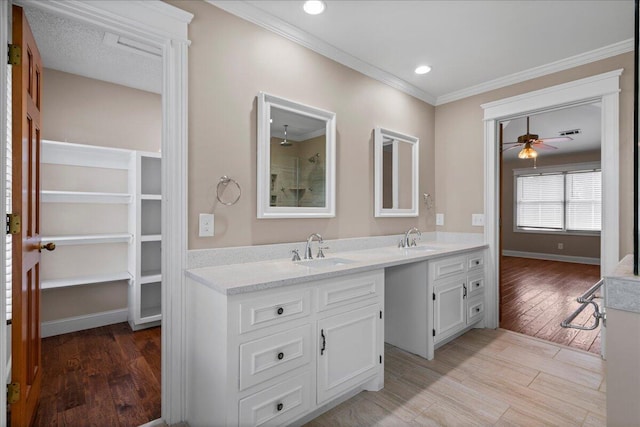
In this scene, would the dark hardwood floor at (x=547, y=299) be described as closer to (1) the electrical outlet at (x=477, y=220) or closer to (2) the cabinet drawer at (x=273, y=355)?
(1) the electrical outlet at (x=477, y=220)

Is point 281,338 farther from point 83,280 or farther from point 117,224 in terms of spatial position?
point 117,224

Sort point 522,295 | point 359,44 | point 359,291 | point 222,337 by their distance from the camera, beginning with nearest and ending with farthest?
point 222,337 < point 359,291 < point 359,44 < point 522,295

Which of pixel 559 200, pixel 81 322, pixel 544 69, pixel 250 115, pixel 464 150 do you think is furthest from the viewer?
pixel 559 200

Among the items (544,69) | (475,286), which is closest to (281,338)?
(475,286)

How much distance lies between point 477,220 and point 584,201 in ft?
16.5

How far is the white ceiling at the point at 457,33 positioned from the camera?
2.05 metres

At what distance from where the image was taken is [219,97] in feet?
6.43

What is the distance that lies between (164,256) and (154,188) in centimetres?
183

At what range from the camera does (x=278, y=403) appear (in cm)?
156

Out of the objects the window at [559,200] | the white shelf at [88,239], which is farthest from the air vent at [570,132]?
the white shelf at [88,239]

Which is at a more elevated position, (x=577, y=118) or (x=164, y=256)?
(x=577, y=118)

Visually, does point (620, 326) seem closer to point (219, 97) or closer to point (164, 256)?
point (164, 256)

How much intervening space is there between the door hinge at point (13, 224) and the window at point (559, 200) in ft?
27.4

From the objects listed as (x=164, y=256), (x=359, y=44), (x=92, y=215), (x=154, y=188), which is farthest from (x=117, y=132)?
(x=359, y=44)
